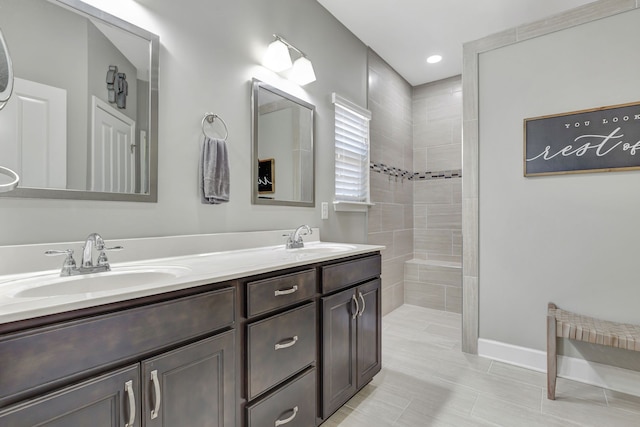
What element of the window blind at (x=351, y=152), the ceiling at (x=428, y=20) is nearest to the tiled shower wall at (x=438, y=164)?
the ceiling at (x=428, y=20)

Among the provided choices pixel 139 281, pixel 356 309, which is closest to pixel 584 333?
pixel 356 309

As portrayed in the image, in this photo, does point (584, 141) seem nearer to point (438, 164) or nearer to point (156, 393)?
point (438, 164)

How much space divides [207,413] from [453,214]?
3612 mm

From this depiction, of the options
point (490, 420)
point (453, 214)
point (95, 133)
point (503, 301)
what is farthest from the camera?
point (453, 214)

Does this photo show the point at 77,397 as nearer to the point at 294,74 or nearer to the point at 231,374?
the point at 231,374

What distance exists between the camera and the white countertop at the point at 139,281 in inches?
29.1

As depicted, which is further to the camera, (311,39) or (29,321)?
(311,39)

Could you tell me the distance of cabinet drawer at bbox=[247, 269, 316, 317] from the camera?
1239mm

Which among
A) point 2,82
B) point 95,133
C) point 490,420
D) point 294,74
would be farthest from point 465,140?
point 2,82

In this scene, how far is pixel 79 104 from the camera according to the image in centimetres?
129

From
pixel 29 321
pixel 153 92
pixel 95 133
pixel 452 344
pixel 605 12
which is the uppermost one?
pixel 605 12

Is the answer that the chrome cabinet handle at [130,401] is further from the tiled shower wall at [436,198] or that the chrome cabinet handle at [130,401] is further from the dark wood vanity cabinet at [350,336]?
the tiled shower wall at [436,198]

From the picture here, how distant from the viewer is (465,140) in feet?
8.41

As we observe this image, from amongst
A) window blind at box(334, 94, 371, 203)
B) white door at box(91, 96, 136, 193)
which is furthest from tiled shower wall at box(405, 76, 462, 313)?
white door at box(91, 96, 136, 193)
